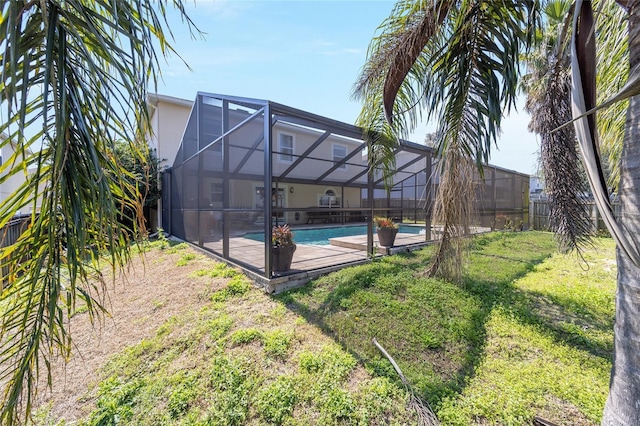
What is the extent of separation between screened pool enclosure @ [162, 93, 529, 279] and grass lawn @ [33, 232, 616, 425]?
3.24 ft

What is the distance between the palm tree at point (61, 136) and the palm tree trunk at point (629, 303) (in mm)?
2041

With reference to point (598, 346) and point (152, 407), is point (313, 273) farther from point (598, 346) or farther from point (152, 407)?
point (598, 346)

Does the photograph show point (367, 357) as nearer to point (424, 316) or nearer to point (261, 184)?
point (424, 316)

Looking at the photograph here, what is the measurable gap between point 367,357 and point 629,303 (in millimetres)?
1811

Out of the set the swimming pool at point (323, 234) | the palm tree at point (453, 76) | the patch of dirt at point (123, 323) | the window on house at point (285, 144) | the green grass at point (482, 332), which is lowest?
the patch of dirt at point (123, 323)

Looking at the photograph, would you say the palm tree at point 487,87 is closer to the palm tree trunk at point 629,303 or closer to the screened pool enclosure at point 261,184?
the palm tree trunk at point 629,303

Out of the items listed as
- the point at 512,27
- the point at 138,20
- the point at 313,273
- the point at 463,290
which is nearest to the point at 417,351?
the point at 463,290

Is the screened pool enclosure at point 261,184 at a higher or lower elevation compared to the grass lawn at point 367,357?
higher

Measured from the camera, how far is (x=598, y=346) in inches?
97.1

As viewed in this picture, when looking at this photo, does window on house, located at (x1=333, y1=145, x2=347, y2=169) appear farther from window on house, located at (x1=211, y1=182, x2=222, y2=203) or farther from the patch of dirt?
the patch of dirt

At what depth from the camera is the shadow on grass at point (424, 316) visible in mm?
2281

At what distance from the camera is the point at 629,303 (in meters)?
1.24

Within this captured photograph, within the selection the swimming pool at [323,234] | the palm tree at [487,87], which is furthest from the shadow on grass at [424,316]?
the swimming pool at [323,234]

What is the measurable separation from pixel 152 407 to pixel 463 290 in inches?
147
